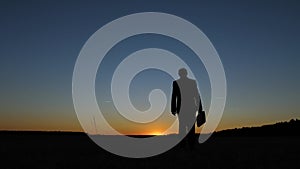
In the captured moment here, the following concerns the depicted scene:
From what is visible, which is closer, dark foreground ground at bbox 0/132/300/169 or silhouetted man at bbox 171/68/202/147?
dark foreground ground at bbox 0/132/300/169

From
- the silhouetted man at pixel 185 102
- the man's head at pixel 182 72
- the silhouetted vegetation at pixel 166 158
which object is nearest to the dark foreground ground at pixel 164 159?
the silhouetted vegetation at pixel 166 158

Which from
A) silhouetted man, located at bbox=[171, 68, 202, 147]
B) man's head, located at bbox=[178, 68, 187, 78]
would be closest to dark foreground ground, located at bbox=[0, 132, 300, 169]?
silhouetted man, located at bbox=[171, 68, 202, 147]

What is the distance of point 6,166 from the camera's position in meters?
7.78

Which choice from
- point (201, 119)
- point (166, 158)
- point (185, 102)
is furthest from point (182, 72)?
point (166, 158)

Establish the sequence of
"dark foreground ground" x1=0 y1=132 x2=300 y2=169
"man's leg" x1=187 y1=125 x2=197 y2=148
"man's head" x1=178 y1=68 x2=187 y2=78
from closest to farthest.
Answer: "dark foreground ground" x1=0 y1=132 x2=300 y2=169 < "man's head" x1=178 y1=68 x2=187 y2=78 < "man's leg" x1=187 y1=125 x2=197 y2=148

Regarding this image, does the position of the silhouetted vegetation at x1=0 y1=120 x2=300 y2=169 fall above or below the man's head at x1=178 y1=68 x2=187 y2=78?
below

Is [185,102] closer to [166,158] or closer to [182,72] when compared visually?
[182,72]

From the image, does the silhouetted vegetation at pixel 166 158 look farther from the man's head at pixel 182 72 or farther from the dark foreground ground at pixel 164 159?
the man's head at pixel 182 72

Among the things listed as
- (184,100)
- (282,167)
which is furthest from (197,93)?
(282,167)

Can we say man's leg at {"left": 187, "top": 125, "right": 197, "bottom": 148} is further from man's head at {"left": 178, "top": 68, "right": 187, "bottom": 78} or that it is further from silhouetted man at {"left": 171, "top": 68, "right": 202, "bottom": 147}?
man's head at {"left": 178, "top": 68, "right": 187, "bottom": 78}

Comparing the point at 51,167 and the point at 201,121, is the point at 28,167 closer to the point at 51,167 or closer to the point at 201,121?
the point at 51,167

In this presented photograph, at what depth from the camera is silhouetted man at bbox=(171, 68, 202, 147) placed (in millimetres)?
12531

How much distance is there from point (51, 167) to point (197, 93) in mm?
6290

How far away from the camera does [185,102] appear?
12586 mm
